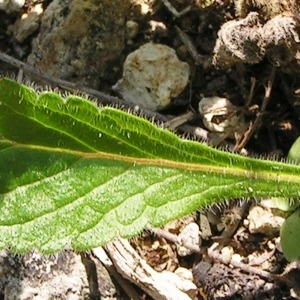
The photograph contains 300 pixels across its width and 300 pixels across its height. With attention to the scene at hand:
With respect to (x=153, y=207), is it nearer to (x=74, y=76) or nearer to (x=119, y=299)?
(x=119, y=299)

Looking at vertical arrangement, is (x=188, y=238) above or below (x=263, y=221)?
below

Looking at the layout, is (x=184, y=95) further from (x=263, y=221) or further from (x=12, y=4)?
(x=12, y=4)

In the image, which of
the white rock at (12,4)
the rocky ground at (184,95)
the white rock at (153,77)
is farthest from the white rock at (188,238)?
the white rock at (12,4)

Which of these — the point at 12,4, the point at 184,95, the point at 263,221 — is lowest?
the point at 263,221

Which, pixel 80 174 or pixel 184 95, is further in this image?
pixel 184 95

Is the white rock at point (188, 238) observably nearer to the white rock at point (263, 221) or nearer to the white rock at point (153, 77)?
the white rock at point (263, 221)

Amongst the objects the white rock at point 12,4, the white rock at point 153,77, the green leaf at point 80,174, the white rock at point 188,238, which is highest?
the white rock at point 12,4

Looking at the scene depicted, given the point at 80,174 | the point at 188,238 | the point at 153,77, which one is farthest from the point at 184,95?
the point at 80,174

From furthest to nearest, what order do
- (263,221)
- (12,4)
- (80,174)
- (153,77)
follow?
(12,4) → (153,77) → (263,221) → (80,174)
